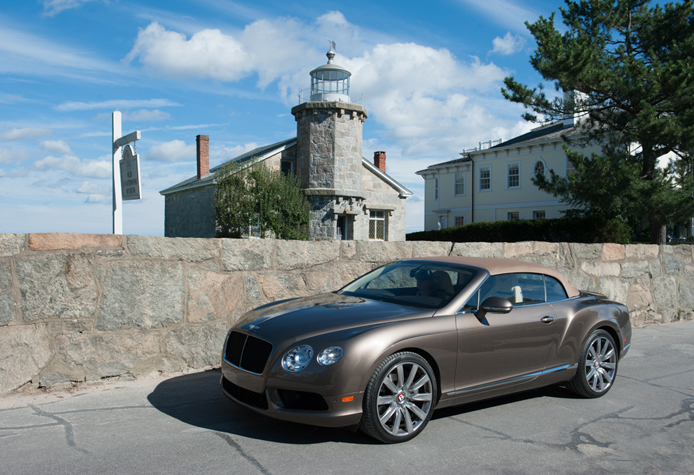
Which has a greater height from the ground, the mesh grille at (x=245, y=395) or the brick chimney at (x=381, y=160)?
the brick chimney at (x=381, y=160)

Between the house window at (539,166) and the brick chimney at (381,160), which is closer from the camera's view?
the house window at (539,166)

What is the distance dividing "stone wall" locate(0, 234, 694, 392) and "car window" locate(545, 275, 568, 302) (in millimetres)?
2479

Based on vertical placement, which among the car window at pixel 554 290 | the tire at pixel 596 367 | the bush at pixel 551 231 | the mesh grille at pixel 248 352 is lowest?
the tire at pixel 596 367

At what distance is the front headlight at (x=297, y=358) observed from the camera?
3920 millimetres

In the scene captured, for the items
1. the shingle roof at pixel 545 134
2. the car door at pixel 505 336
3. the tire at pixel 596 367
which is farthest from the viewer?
the shingle roof at pixel 545 134

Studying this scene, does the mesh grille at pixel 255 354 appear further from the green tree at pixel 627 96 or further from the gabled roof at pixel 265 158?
the gabled roof at pixel 265 158

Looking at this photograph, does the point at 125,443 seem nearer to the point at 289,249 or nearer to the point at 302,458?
the point at 302,458

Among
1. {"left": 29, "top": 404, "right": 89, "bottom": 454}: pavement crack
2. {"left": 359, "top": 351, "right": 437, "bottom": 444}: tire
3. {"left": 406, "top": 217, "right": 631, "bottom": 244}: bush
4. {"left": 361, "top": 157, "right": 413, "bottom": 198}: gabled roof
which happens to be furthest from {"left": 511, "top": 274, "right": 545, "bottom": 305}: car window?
{"left": 361, "top": 157, "right": 413, "bottom": 198}: gabled roof

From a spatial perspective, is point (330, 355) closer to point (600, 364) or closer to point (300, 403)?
point (300, 403)

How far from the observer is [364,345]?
3936 millimetres

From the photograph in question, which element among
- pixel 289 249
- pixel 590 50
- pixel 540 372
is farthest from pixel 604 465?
pixel 590 50

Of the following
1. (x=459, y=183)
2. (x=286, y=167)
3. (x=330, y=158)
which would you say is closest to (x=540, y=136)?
(x=459, y=183)

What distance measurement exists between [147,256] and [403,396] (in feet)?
10.6

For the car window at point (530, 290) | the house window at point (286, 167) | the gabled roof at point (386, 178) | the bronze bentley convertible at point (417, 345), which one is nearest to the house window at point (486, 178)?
the gabled roof at point (386, 178)
